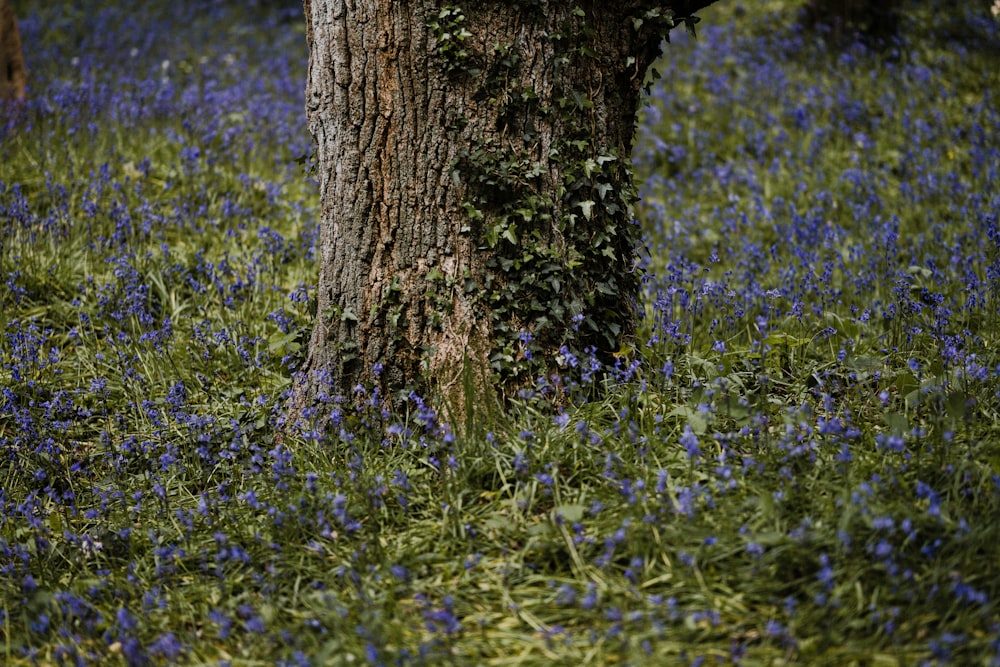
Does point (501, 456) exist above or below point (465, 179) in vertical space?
below

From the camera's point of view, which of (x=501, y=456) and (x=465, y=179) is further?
(x=465, y=179)

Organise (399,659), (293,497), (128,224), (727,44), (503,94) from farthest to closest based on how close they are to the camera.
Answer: (727,44), (128,224), (503,94), (293,497), (399,659)

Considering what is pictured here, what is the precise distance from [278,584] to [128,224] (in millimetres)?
3052

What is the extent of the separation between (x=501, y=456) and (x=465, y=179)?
1008 mm

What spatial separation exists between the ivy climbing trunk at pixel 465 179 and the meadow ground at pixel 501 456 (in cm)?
22

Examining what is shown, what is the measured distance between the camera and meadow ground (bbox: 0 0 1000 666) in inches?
90.2

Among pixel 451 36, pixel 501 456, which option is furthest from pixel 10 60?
pixel 501 456

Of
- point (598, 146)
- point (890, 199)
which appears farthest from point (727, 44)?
point (598, 146)

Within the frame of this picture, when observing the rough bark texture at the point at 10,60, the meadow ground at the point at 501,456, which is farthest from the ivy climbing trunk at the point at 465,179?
the rough bark texture at the point at 10,60

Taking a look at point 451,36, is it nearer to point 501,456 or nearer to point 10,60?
point 501,456

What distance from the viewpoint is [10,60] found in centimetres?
639

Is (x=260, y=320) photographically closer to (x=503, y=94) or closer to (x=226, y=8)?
(x=503, y=94)

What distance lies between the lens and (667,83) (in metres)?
7.80

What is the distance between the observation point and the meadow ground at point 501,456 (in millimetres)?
2291
